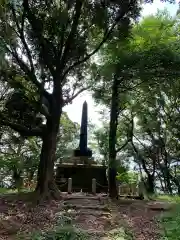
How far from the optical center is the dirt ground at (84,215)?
22.4 feet

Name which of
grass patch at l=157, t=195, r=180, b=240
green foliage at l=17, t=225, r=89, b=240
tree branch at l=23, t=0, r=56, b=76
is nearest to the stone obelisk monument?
tree branch at l=23, t=0, r=56, b=76

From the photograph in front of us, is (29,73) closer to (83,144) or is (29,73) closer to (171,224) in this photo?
(171,224)

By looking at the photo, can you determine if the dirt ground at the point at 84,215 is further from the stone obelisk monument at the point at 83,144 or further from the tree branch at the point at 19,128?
the stone obelisk monument at the point at 83,144

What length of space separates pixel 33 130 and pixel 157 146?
10.3 metres

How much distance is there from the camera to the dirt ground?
22.4 ft

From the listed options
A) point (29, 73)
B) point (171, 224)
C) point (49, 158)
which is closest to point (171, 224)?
point (171, 224)

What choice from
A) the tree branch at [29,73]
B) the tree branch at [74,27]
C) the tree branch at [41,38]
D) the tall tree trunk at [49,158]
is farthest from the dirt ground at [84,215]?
the tree branch at [74,27]

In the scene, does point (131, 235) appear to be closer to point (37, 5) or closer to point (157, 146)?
point (37, 5)

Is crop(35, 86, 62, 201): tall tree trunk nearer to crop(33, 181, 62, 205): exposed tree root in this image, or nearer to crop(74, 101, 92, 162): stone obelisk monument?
crop(33, 181, 62, 205): exposed tree root

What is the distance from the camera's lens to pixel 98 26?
33.2 feet

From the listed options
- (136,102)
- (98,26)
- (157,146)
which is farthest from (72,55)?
(157,146)

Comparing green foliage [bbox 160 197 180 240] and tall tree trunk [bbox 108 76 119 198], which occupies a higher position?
tall tree trunk [bbox 108 76 119 198]

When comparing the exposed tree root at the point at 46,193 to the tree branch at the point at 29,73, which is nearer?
the exposed tree root at the point at 46,193

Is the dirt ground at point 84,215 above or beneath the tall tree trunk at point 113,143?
beneath
